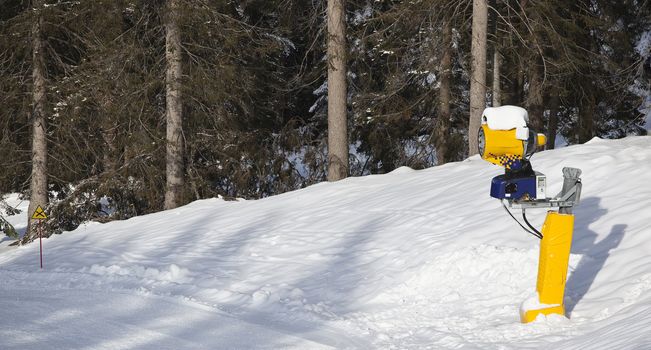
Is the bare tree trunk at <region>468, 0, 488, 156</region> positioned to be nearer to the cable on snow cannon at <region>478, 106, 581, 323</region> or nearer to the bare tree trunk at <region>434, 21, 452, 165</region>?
the bare tree trunk at <region>434, 21, 452, 165</region>

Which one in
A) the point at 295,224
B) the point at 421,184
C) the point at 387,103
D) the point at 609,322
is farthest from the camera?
the point at 387,103

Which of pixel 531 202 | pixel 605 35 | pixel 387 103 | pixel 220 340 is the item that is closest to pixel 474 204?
pixel 531 202

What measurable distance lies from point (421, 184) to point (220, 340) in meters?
6.19

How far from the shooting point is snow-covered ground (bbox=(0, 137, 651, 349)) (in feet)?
21.6

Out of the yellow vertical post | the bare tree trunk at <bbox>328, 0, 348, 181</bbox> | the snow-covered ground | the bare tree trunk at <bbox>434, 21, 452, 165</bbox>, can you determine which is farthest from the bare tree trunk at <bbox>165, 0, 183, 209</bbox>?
the yellow vertical post

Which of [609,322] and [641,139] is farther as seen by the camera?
[641,139]

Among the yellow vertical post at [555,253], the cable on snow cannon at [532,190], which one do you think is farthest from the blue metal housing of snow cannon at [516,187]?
the yellow vertical post at [555,253]

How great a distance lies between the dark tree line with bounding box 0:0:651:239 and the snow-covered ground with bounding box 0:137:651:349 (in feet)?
16.2

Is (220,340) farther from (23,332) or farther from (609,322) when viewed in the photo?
(609,322)

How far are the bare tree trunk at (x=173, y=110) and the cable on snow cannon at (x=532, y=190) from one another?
1177 centimetres

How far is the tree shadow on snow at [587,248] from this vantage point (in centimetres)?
713

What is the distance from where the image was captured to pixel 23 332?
6.80 m

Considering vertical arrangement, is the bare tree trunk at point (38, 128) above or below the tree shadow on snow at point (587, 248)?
above

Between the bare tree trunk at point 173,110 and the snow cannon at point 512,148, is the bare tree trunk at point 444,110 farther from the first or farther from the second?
the snow cannon at point 512,148
